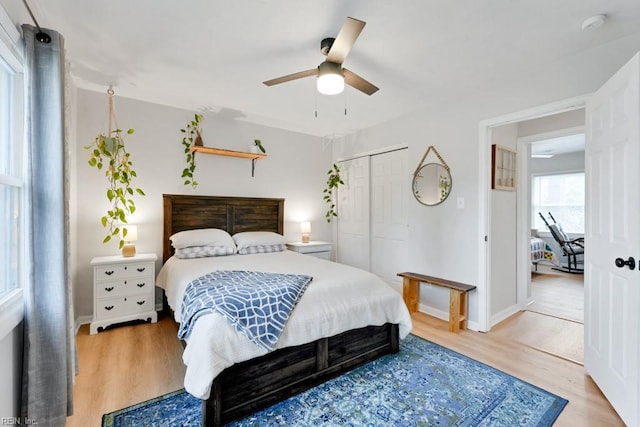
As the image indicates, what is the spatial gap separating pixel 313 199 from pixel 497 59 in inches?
121

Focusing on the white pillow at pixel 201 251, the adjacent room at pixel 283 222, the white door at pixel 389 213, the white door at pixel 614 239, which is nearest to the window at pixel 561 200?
the adjacent room at pixel 283 222

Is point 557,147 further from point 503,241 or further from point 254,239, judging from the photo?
point 254,239

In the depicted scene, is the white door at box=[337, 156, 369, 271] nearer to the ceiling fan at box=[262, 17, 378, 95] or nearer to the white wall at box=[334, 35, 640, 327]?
the white wall at box=[334, 35, 640, 327]

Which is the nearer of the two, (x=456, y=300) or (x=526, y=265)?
(x=456, y=300)

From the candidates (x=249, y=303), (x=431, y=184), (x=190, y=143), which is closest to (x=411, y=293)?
(x=431, y=184)

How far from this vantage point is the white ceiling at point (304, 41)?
70.9 inches

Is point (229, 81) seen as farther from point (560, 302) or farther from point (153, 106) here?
point (560, 302)

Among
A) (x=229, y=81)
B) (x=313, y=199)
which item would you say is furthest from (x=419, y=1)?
(x=313, y=199)

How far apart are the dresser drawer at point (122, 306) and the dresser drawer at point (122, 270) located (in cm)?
22

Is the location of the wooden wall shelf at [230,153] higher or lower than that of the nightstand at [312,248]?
higher

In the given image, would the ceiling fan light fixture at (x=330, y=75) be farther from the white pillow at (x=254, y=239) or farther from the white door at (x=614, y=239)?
the white pillow at (x=254, y=239)

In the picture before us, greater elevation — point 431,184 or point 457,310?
point 431,184

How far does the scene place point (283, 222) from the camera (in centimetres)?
443

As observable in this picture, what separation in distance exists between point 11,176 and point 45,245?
1.21 feet
